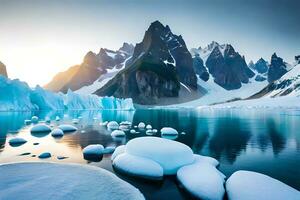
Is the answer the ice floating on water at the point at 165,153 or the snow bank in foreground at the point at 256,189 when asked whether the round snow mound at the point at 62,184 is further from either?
the snow bank in foreground at the point at 256,189

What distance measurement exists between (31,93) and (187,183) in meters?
68.1

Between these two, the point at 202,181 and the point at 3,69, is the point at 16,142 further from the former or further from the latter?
the point at 3,69

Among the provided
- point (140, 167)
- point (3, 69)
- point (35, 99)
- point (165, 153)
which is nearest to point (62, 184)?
point (140, 167)

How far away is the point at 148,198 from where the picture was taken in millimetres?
10109

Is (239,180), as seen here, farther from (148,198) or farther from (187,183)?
(148,198)

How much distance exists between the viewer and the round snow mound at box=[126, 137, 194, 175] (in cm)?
1277

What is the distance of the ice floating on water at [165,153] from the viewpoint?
41.9 ft

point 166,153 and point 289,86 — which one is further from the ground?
point 289,86

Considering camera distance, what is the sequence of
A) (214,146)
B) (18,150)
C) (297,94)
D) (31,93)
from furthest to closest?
1. (297,94)
2. (31,93)
3. (214,146)
4. (18,150)

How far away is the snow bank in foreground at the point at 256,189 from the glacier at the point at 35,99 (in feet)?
212

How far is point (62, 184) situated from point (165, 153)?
517cm

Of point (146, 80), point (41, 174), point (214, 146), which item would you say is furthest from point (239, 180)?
point (146, 80)

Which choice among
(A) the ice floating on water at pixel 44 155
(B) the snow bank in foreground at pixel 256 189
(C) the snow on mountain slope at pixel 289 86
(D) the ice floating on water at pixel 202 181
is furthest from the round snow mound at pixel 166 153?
(C) the snow on mountain slope at pixel 289 86

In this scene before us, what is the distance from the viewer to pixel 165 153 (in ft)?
42.2
